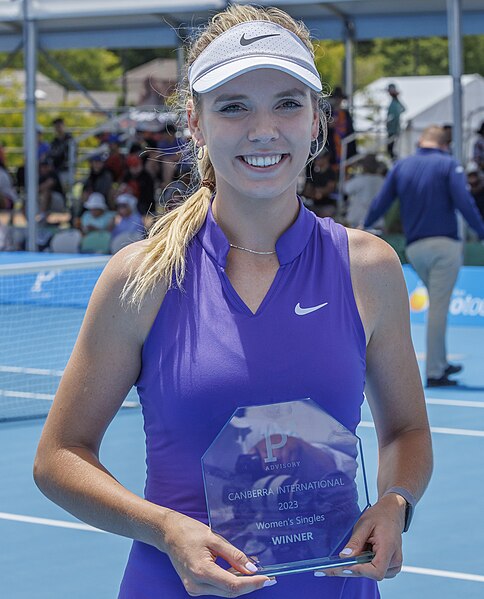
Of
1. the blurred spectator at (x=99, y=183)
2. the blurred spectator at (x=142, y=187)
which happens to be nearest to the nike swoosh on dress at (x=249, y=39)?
the blurred spectator at (x=142, y=187)

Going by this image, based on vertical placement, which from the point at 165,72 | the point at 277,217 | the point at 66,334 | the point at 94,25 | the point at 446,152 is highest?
the point at 165,72

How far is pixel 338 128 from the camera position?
18.7 metres

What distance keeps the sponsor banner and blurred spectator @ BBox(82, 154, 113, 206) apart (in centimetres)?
812

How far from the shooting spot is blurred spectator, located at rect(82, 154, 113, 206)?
20531 mm

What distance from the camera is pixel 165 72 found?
4950 centimetres

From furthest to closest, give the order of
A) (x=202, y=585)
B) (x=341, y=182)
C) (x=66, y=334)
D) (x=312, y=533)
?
(x=341, y=182) → (x=66, y=334) → (x=312, y=533) → (x=202, y=585)

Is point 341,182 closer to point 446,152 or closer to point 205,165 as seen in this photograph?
point 446,152

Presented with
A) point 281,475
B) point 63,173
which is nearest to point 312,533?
point 281,475

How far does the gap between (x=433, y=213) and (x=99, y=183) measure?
37.3 ft

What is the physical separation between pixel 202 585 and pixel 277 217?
0.69m

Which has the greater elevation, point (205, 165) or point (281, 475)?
point (205, 165)

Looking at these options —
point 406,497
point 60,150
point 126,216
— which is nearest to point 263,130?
point 406,497

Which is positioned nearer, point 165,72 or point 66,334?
point 66,334

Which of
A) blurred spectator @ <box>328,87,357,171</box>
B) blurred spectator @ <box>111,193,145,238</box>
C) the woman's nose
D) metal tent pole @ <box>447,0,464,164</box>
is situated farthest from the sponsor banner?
the woman's nose
